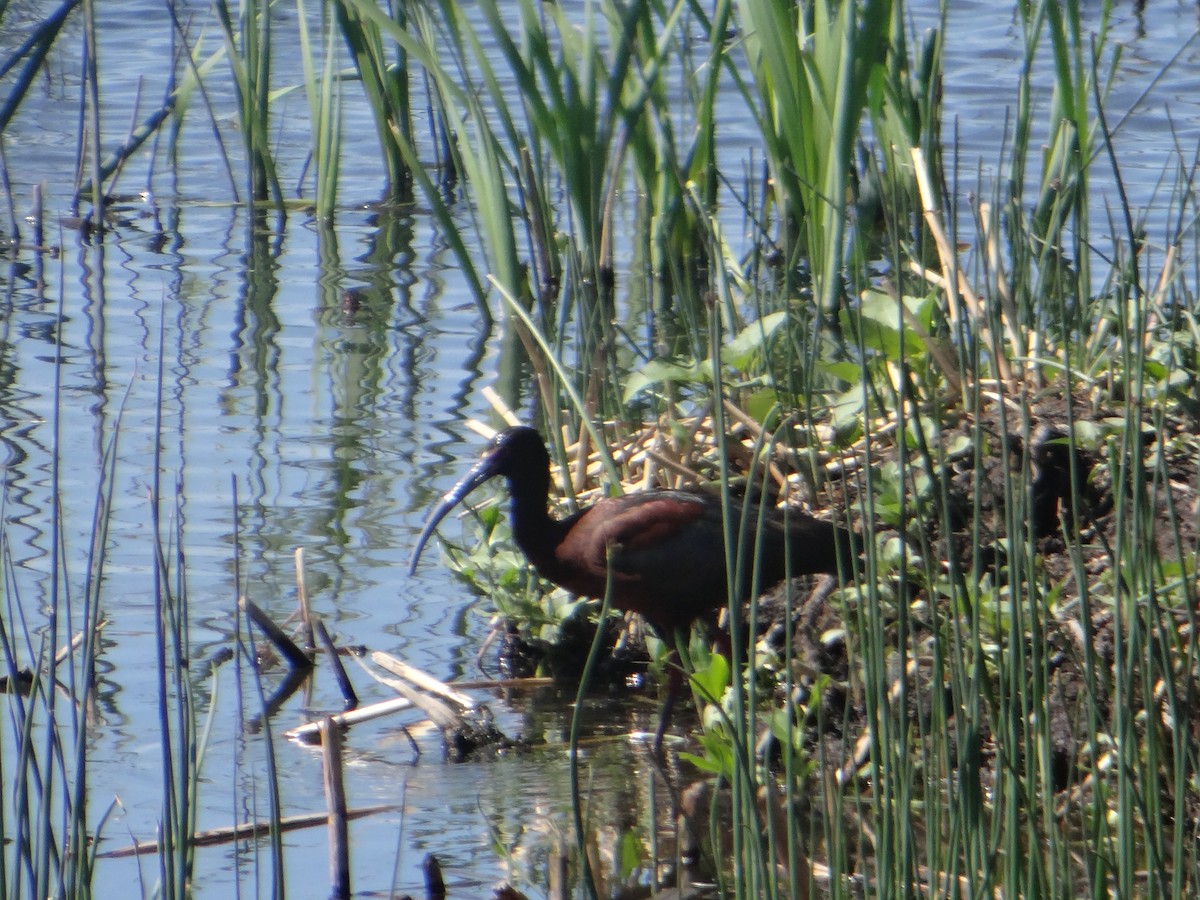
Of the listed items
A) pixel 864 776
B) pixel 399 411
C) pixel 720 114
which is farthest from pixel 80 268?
pixel 864 776

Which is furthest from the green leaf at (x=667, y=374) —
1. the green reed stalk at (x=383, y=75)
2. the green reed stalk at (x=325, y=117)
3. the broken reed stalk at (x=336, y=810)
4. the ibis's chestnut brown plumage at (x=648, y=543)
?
the green reed stalk at (x=325, y=117)

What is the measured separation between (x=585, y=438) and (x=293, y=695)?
1014mm

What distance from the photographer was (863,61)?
4645 mm

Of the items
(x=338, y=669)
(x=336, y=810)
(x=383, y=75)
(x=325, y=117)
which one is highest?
(x=383, y=75)

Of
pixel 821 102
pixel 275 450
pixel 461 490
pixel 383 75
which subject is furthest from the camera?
pixel 383 75

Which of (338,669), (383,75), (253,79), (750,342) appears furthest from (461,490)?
(253,79)

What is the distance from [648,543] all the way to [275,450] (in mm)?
1751

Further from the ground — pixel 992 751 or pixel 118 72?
pixel 118 72

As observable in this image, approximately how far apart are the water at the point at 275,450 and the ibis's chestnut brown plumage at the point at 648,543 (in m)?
0.33

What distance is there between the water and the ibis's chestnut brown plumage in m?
0.33

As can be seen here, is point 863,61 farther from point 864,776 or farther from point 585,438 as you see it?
point 864,776

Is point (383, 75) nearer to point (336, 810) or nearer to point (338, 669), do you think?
point (338, 669)

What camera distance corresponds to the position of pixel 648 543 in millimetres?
3779

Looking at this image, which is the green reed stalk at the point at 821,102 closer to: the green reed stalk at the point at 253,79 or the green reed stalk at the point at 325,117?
the green reed stalk at the point at 325,117
